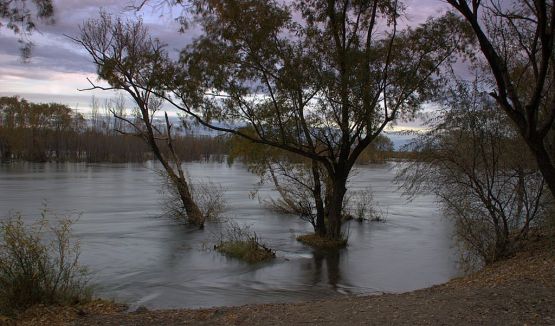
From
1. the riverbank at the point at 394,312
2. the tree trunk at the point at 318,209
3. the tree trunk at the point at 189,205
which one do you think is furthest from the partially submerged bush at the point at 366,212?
the riverbank at the point at 394,312

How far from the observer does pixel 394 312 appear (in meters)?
6.62

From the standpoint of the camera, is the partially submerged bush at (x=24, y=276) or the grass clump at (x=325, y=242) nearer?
the partially submerged bush at (x=24, y=276)

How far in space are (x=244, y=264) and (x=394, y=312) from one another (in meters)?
9.60

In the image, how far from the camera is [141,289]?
12.9 m

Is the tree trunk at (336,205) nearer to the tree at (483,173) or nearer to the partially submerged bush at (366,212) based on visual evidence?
the tree at (483,173)

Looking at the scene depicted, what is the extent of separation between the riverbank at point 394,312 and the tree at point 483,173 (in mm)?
3956

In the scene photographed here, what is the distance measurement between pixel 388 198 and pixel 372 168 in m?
46.1

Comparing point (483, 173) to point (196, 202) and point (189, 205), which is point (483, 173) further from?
point (196, 202)

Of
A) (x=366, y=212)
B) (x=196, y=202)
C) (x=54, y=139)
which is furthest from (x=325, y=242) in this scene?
(x=54, y=139)

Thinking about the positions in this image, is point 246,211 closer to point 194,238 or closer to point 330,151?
point 194,238

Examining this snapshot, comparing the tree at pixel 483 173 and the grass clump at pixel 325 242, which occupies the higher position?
the tree at pixel 483 173

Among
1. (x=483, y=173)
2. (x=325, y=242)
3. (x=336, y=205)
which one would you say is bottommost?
(x=325, y=242)

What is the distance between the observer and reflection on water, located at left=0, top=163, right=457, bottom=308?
1270 centimetres

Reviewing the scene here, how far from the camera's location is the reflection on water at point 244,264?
12.7m
